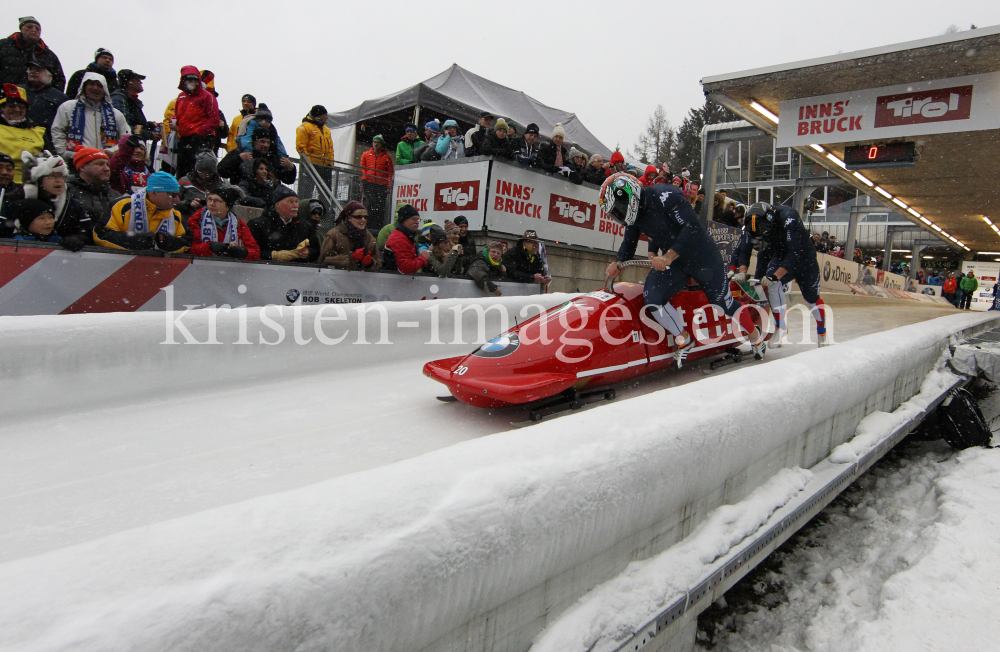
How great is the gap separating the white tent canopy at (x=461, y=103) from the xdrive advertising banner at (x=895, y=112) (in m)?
4.68

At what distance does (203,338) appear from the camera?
2.88 metres

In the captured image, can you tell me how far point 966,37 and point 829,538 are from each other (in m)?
5.41

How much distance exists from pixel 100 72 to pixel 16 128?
4.16 feet

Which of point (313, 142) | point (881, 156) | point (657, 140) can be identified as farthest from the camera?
point (657, 140)

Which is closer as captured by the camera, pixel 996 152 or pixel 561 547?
pixel 561 547

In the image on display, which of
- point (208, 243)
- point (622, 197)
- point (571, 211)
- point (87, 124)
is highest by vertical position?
point (87, 124)

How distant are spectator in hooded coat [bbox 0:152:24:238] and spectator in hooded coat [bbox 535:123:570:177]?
555cm

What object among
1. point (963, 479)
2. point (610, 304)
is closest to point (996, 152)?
point (963, 479)

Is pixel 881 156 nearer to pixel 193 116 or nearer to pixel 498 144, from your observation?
pixel 498 144

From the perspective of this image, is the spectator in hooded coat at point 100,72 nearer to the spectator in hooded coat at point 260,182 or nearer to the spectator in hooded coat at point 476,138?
the spectator in hooded coat at point 260,182

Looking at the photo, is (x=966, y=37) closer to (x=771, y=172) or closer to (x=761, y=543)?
(x=761, y=543)

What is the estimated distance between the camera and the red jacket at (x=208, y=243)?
3.95 meters

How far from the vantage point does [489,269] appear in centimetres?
575

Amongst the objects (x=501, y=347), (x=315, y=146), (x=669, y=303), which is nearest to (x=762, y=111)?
(x=669, y=303)
